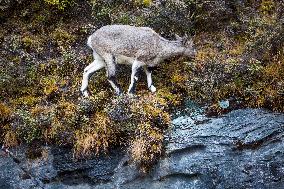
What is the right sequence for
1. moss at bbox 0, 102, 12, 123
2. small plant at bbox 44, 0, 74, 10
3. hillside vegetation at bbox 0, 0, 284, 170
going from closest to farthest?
hillside vegetation at bbox 0, 0, 284, 170, moss at bbox 0, 102, 12, 123, small plant at bbox 44, 0, 74, 10

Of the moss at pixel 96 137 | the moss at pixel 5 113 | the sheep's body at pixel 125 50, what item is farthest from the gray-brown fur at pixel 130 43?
the moss at pixel 5 113

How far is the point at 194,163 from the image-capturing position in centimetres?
956

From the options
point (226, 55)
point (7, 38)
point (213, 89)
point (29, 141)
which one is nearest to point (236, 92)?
point (213, 89)

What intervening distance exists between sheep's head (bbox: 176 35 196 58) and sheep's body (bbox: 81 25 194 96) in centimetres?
44

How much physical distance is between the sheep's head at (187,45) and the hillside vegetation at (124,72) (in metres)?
0.18

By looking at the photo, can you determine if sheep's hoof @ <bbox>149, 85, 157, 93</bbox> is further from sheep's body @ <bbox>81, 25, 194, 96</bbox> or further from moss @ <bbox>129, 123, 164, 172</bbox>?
moss @ <bbox>129, 123, 164, 172</bbox>

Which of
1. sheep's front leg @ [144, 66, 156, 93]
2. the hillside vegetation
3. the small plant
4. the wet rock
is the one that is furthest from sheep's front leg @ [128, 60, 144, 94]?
the small plant

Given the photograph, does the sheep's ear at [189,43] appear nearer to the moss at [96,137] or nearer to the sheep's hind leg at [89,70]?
the sheep's hind leg at [89,70]

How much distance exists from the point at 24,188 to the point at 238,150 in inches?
158

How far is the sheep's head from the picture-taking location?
11.1 meters

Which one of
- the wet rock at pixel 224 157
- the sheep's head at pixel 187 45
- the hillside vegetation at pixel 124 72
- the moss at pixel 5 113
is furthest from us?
the sheep's head at pixel 187 45

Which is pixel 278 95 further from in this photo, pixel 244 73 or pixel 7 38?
pixel 7 38

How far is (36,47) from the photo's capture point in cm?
1215

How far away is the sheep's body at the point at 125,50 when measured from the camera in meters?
10.4
